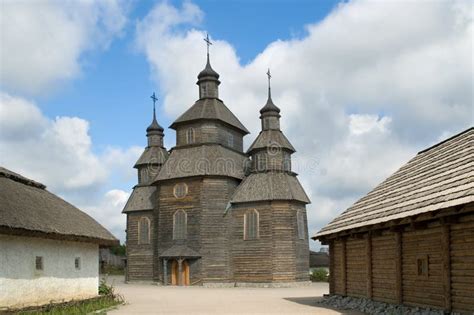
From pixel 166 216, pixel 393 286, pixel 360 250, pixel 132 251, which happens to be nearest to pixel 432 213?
pixel 393 286

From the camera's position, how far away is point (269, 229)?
41.2 meters

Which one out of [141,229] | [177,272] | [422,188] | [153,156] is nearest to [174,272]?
[177,272]

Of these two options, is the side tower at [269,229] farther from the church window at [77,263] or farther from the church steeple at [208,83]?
the church window at [77,263]

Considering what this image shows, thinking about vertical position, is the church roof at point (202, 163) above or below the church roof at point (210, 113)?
below

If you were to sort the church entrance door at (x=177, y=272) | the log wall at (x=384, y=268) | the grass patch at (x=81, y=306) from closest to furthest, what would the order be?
1. the log wall at (x=384, y=268)
2. the grass patch at (x=81, y=306)
3. the church entrance door at (x=177, y=272)

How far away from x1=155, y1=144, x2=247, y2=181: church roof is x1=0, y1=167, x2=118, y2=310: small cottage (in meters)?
19.9

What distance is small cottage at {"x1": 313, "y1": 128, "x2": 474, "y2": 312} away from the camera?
13.2 meters

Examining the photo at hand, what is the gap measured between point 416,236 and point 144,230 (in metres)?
35.5

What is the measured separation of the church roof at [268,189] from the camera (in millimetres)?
41656

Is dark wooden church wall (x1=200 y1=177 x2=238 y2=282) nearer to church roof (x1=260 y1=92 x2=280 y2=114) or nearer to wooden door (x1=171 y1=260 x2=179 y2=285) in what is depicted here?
wooden door (x1=171 y1=260 x2=179 y2=285)

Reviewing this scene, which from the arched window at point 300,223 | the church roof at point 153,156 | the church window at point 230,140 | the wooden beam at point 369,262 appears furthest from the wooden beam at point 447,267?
the church roof at point 153,156

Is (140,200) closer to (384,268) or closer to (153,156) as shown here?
(153,156)

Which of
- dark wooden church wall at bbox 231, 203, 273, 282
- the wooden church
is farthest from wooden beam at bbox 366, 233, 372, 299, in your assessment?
dark wooden church wall at bbox 231, 203, 273, 282

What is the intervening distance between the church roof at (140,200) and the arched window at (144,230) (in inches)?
41.0
